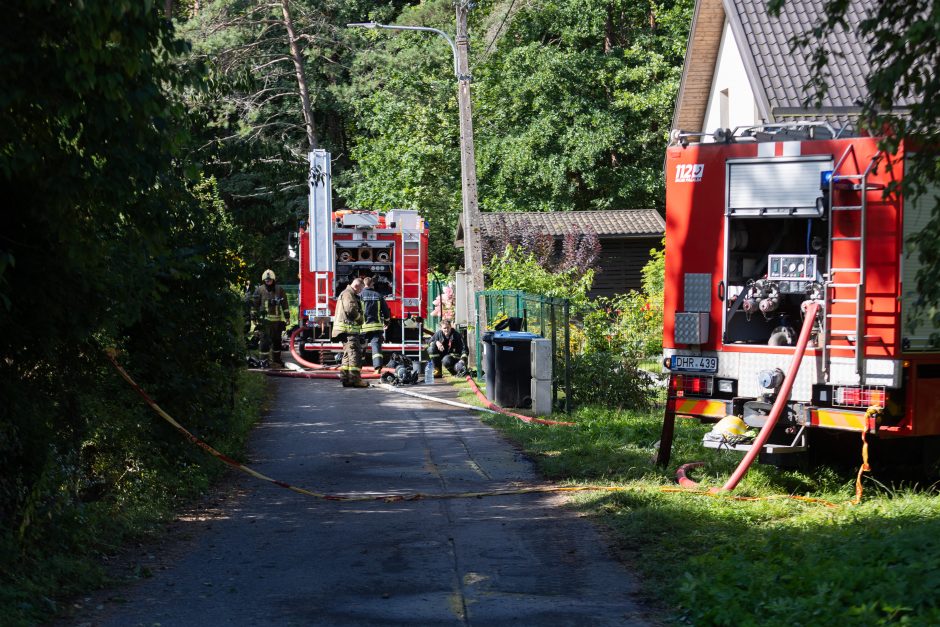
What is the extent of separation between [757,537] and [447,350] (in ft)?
46.3

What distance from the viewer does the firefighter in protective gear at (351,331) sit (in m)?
19.2

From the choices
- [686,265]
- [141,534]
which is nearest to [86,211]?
[141,534]

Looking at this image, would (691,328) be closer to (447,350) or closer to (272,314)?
(447,350)

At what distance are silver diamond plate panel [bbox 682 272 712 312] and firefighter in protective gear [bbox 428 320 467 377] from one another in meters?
10.8

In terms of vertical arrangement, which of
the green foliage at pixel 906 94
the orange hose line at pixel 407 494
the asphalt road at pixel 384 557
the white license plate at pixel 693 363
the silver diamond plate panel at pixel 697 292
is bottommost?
the asphalt road at pixel 384 557

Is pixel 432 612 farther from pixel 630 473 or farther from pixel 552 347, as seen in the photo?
pixel 552 347

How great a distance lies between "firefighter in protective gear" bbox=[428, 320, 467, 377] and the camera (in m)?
21.4

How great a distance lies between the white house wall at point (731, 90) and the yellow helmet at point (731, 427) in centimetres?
1186

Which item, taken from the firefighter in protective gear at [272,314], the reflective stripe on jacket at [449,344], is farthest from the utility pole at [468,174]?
the firefighter in protective gear at [272,314]

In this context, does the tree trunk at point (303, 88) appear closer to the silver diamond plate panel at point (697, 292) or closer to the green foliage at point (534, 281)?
the green foliage at point (534, 281)

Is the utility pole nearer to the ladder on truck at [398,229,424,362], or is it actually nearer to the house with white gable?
the ladder on truck at [398,229,424,362]

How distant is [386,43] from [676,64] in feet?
33.9

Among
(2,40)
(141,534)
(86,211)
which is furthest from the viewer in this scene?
(141,534)

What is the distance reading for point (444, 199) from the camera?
129 feet
